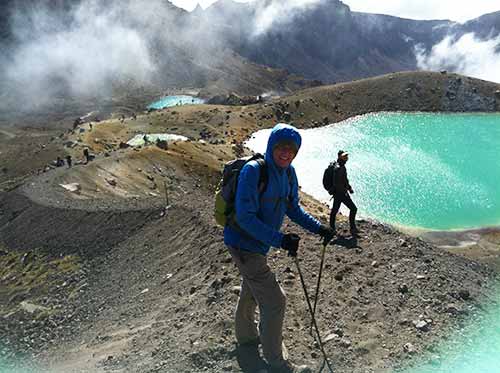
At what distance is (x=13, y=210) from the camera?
1031 inches

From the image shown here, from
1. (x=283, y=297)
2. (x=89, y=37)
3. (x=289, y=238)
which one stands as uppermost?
(x=289, y=238)

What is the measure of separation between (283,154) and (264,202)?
76cm

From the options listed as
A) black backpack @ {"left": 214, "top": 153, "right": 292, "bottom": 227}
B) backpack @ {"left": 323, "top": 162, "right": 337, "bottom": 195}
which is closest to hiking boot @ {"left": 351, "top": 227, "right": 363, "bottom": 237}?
backpack @ {"left": 323, "top": 162, "right": 337, "bottom": 195}

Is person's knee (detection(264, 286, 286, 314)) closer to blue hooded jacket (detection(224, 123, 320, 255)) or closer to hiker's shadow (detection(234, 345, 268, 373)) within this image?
blue hooded jacket (detection(224, 123, 320, 255))

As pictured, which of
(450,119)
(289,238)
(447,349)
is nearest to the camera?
(289,238)

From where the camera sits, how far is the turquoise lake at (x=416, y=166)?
34.8 meters

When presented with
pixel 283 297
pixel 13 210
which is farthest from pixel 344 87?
pixel 283 297

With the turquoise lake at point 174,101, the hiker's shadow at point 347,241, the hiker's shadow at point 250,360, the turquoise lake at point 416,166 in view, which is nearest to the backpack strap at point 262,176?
the hiker's shadow at point 250,360

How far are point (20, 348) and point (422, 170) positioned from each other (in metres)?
38.9

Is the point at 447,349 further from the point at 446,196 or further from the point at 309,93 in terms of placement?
the point at 309,93

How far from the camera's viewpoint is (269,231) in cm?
689

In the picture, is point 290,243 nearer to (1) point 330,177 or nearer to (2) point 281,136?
(2) point 281,136

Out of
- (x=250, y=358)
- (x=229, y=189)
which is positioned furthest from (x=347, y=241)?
(x=229, y=189)

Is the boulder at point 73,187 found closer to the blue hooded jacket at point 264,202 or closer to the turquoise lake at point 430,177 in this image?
the turquoise lake at point 430,177
